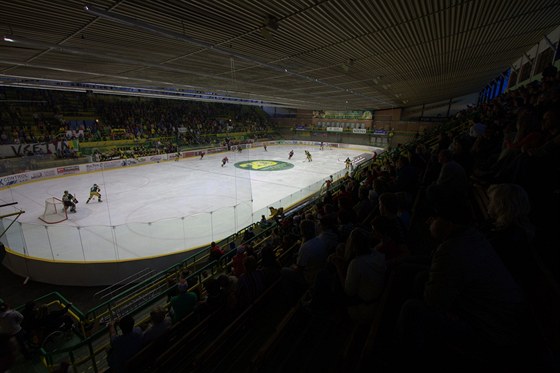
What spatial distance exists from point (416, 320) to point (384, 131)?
139 feet

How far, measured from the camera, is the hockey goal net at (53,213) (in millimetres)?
11750

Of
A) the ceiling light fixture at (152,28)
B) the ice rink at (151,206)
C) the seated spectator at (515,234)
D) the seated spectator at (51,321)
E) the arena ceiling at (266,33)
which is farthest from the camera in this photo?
the ice rink at (151,206)

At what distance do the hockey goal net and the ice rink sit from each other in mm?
287

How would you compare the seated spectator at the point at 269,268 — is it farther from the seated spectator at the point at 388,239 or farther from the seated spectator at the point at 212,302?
the seated spectator at the point at 388,239

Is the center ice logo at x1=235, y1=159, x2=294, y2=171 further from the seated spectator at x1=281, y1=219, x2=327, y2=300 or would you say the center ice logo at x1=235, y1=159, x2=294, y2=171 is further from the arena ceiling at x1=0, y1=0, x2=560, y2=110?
the seated spectator at x1=281, y1=219, x2=327, y2=300

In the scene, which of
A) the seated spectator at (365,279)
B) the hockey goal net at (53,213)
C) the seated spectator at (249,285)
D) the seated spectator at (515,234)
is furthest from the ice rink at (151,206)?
the seated spectator at (515,234)

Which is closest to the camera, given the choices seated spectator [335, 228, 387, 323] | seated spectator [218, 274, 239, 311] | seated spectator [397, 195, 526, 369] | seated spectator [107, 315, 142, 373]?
seated spectator [397, 195, 526, 369]

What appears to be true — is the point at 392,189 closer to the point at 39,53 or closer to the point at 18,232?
the point at 18,232

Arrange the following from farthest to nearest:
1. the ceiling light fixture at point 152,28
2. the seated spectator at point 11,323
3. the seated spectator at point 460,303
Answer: the ceiling light fixture at point 152,28
the seated spectator at point 11,323
the seated spectator at point 460,303

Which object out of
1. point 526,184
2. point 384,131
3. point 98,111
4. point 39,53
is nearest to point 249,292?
point 526,184

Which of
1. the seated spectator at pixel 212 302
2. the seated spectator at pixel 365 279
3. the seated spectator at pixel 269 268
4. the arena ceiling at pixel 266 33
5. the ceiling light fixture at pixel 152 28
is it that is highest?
the arena ceiling at pixel 266 33

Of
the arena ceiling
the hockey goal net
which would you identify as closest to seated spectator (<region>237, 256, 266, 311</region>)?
the arena ceiling

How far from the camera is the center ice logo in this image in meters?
24.7

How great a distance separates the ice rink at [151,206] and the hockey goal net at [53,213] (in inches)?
11.3
